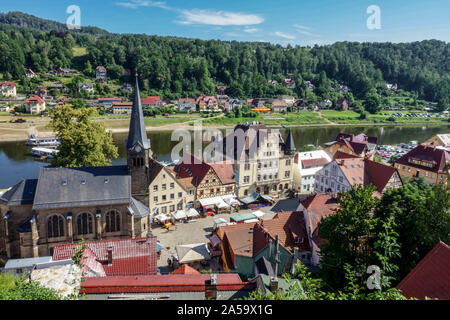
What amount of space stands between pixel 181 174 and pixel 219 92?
143 m

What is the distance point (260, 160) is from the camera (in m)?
47.1

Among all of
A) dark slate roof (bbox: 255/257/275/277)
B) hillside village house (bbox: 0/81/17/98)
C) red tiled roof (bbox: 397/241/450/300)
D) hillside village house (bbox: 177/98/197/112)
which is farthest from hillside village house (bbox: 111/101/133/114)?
red tiled roof (bbox: 397/241/450/300)

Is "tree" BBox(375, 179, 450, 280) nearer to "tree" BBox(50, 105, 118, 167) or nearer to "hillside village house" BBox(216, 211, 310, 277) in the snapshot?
"hillside village house" BBox(216, 211, 310, 277)

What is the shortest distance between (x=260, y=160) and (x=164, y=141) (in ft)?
188

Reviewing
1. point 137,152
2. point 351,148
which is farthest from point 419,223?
point 351,148

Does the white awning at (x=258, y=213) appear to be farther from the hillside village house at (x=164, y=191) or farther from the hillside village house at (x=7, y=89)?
the hillside village house at (x=7, y=89)

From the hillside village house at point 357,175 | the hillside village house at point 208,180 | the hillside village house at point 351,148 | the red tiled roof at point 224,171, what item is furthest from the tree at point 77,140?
the hillside village house at point 351,148

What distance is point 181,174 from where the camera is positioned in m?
45.5

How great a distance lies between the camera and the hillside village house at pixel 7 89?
438 ft

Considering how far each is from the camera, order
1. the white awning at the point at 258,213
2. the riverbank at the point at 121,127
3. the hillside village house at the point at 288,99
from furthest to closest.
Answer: the hillside village house at the point at 288,99, the riverbank at the point at 121,127, the white awning at the point at 258,213

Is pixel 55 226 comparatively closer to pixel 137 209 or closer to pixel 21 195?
pixel 21 195

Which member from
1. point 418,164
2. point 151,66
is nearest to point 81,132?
point 418,164

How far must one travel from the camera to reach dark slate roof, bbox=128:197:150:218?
31.7m
